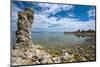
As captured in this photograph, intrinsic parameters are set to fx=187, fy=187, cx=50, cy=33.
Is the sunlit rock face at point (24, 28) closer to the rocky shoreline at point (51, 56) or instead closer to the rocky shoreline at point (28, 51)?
the rocky shoreline at point (28, 51)

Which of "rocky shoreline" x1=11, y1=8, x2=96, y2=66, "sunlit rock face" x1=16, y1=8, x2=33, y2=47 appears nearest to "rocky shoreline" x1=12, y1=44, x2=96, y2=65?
"rocky shoreline" x1=11, y1=8, x2=96, y2=66

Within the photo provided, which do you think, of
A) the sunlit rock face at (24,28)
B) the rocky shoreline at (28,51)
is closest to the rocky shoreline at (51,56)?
the rocky shoreline at (28,51)

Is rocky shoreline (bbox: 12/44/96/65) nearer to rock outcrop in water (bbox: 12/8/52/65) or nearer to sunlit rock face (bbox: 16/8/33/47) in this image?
rock outcrop in water (bbox: 12/8/52/65)

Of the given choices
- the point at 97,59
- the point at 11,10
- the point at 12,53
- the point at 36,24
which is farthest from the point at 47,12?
the point at 97,59

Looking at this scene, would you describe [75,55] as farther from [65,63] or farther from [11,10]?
[11,10]

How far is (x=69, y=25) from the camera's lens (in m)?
2.75

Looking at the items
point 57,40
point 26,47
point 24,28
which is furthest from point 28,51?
point 57,40

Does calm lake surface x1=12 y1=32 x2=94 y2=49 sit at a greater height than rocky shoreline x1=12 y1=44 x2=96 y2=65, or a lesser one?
→ greater

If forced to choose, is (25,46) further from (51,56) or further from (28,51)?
(51,56)

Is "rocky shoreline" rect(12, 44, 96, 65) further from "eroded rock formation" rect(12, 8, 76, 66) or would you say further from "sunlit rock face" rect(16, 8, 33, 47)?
"sunlit rock face" rect(16, 8, 33, 47)

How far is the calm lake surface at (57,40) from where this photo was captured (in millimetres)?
2609

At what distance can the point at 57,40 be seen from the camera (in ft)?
8.84

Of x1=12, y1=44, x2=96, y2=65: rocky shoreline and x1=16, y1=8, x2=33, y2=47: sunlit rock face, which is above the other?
x1=16, y1=8, x2=33, y2=47: sunlit rock face

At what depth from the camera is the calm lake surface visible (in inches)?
103
